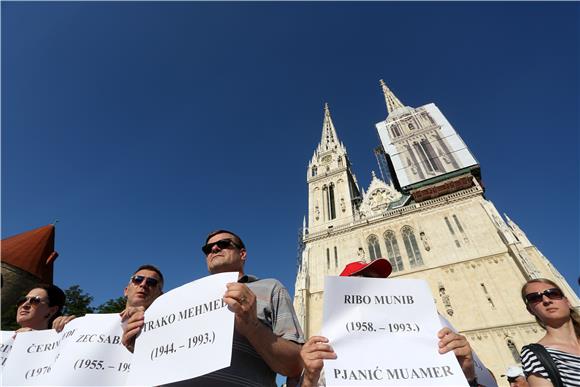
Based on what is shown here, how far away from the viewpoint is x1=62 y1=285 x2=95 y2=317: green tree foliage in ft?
49.7

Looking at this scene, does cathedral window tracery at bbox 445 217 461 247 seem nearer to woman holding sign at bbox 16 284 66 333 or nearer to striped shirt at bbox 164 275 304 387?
striped shirt at bbox 164 275 304 387

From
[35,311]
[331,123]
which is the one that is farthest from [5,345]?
[331,123]

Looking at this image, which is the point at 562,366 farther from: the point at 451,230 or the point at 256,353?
the point at 451,230

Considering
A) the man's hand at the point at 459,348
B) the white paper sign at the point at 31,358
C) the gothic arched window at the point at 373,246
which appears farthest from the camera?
the gothic arched window at the point at 373,246

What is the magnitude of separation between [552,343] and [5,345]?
436 centimetres

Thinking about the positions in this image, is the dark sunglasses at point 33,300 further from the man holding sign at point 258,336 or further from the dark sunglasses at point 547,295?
the dark sunglasses at point 547,295

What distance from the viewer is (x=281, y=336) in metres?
1.72

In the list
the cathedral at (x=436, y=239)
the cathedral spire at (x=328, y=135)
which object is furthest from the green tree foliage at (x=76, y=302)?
the cathedral spire at (x=328, y=135)

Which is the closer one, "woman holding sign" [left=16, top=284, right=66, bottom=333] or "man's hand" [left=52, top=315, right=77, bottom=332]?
"man's hand" [left=52, top=315, right=77, bottom=332]

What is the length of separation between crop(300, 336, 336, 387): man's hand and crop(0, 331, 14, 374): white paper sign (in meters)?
2.68

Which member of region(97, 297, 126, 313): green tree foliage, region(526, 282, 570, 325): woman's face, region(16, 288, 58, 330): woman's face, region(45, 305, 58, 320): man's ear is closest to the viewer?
region(526, 282, 570, 325): woman's face

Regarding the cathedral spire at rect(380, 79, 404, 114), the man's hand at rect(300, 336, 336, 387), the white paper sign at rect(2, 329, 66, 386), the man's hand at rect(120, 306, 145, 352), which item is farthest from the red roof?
the cathedral spire at rect(380, 79, 404, 114)

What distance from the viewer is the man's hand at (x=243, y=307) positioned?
1.60m

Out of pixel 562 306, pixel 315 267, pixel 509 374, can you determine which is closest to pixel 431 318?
pixel 562 306
